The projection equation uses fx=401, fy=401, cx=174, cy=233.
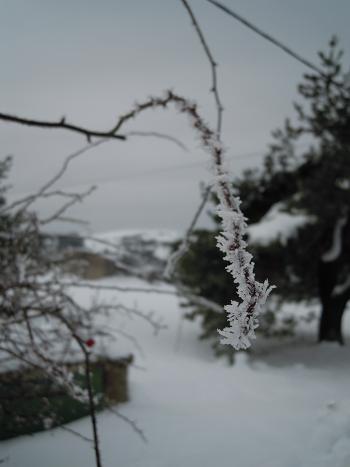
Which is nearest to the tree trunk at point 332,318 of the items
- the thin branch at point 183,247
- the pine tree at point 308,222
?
the pine tree at point 308,222

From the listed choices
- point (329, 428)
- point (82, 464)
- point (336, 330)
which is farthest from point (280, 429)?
point (336, 330)

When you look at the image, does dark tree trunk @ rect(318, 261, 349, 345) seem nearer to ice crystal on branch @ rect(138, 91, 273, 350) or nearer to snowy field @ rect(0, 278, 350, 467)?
snowy field @ rect(0, 278, 350, 467)

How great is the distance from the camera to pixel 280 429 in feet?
8.72

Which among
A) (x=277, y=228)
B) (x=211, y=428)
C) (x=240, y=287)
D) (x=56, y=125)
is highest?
(x=277, y=228)

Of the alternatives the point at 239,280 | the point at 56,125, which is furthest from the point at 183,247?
the point at 239,280

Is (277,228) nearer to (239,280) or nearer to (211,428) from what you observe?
(211,428)

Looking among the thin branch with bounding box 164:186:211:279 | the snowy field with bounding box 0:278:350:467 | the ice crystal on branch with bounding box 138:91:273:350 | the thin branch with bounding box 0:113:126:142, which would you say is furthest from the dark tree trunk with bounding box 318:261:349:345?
the ice crystal on branch with bounding box 138:91:273:350

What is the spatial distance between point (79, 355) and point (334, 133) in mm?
6206

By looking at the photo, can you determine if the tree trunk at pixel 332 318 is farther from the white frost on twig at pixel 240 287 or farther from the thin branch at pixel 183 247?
the white frost on twig at pixel 240 287

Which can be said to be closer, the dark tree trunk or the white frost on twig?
the white frost on twig

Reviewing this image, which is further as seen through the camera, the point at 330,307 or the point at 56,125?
the point at 330,307

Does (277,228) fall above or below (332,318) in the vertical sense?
above

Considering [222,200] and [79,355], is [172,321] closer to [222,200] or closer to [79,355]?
[79,355]

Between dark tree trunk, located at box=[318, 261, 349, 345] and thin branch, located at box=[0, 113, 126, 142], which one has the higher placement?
thin branch, located at box=[0, 113, 126, 142]
